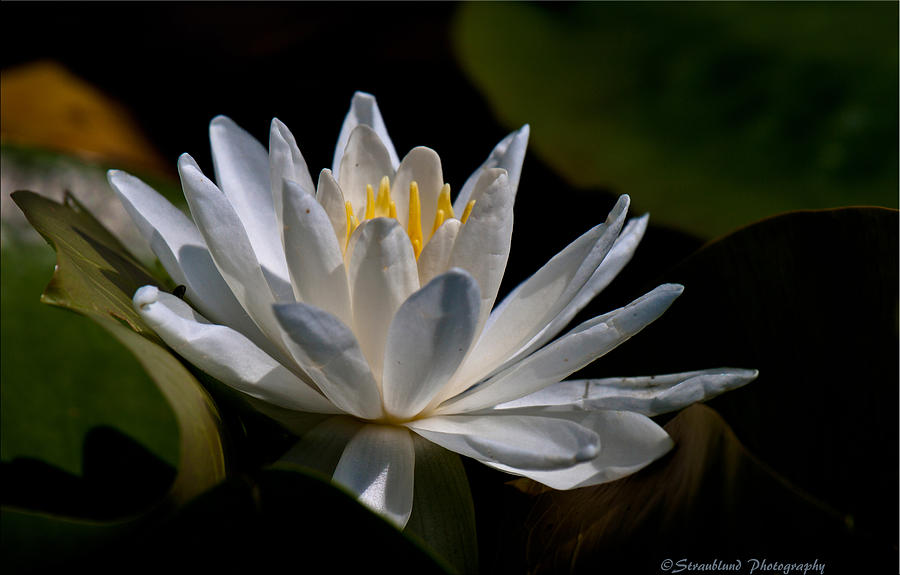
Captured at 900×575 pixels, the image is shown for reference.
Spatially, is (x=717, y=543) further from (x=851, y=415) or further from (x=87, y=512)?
(x=87, y=512)

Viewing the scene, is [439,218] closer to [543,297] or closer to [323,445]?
[543,297]

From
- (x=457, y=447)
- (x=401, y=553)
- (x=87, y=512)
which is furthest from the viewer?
(x=87, y=512)

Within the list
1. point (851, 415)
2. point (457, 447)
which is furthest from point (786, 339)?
point (457, 447)

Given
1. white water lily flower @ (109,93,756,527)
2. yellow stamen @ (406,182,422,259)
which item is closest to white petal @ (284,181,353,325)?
white water lily flower @ (109,93,756,527)


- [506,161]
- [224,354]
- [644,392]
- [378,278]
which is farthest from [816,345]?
[224,354]

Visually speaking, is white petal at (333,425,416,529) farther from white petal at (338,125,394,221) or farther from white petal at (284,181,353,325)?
white petal at (338,125,394,221)

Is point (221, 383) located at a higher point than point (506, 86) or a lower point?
lower
